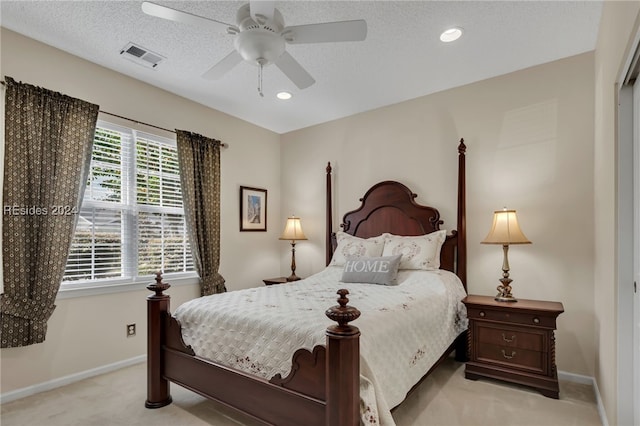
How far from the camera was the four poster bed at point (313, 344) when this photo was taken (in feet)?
5.13

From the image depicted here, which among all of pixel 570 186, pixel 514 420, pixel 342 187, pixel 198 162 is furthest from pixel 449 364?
pixel 198 162

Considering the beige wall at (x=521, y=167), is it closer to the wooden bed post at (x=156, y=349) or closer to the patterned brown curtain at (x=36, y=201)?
the wooden bed post at (x=156, y=349)

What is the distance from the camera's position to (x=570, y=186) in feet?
9.64

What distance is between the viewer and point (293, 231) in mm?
4539

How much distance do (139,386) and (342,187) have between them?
9.69ft

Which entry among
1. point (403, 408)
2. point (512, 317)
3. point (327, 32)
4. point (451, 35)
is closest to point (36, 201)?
point (327, 32)

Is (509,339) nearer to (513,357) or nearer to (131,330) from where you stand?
(513,357)

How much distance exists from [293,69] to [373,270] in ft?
6.01

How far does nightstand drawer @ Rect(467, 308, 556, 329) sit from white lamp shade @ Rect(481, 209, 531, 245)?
1.83 ft

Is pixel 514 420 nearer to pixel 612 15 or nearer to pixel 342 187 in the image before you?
pixel 612 15

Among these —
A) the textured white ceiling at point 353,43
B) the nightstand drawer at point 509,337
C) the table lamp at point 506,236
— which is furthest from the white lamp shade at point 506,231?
the textured white ceiling at point 353,43

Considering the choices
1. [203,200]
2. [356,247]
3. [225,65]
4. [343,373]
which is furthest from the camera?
[203,200]

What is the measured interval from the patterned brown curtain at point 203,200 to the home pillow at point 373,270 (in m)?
1.57

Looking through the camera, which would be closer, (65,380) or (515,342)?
(515,342)
